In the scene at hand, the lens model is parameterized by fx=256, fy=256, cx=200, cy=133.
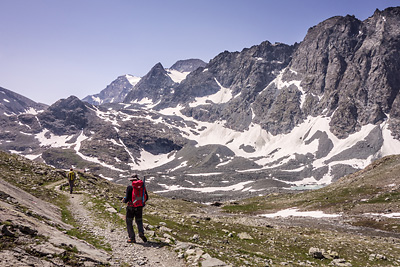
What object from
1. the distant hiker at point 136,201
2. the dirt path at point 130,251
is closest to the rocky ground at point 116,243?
the dirt path at point 130,251

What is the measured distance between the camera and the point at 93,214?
22.4 metres

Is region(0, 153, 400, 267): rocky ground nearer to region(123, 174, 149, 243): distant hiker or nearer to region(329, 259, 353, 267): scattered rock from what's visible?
region(329, 259, 353, 267): scattered rock

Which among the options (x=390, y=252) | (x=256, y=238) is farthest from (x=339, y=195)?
(x=256, y=238)

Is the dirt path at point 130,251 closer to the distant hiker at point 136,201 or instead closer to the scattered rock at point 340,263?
the distant hiker at point 136,201

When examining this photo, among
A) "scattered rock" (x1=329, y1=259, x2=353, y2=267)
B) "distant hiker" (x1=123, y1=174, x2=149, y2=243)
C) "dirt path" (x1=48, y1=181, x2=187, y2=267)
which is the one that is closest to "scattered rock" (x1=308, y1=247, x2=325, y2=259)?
"scattered rock" (x1=329, y1=259, x2=353, y2=267)

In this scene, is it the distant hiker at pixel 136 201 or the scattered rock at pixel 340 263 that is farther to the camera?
the scattered rock at pixel 340 263

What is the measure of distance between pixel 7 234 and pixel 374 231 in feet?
157

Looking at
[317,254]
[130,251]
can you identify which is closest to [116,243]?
[130,251]

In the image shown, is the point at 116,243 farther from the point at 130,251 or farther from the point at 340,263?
the point at 340,263

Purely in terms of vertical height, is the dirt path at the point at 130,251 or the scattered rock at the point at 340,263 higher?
the dirt path at the point at 130,251

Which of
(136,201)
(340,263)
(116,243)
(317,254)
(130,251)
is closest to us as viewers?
(130,251)

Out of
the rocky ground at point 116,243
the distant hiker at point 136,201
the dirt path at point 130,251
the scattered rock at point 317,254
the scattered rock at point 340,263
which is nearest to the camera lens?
the rocky ground at point 116,243

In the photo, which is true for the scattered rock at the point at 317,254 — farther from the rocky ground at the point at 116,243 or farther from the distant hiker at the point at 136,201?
the distant hiker at the point at 136,201

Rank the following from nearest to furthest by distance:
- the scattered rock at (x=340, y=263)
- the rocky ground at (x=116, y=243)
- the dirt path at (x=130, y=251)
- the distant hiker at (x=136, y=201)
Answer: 1. the rocky ground at (x=116, y=243)
2. the dirt path at (x=130, y=251)
3. the distant hiker at (x=136, y=201)
4. the scattered rock at (x=340, y=263)
